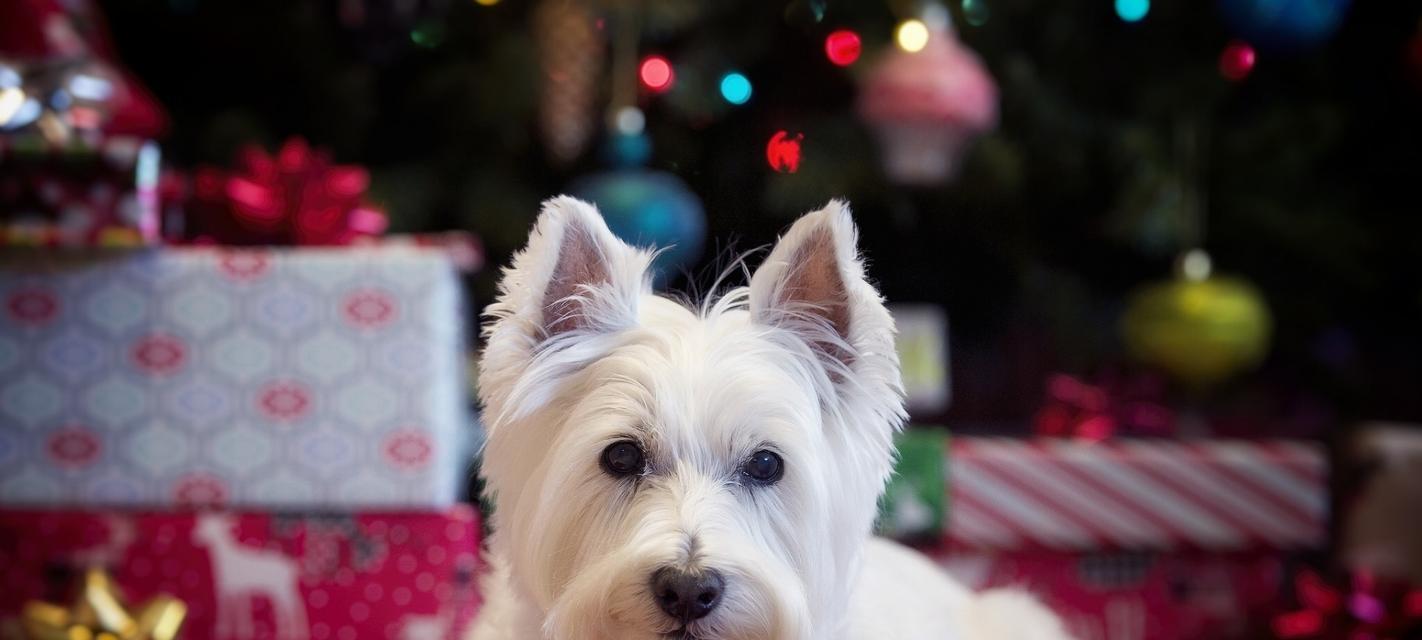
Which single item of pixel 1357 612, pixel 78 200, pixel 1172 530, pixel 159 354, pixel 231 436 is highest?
pixel 78 200

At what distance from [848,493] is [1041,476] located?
125 cm

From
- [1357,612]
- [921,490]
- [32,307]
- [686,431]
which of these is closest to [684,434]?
[686,431]

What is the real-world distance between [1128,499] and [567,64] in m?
1.59

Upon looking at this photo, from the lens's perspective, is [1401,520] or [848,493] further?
[1401,520]

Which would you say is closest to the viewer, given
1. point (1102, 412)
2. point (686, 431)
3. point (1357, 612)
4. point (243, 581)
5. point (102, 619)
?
point (686, 431)

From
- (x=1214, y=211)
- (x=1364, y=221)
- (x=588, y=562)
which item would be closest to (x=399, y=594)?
(x=588, y=562)

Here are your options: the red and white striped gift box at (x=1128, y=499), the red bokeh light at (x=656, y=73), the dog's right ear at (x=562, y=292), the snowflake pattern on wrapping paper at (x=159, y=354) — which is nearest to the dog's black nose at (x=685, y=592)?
the dog's right ear at (x=562, y=292)

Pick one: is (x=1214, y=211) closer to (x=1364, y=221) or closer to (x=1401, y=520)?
(x=1364, y=221)

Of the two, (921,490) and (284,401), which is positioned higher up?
(284,401)

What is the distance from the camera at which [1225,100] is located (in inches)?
125

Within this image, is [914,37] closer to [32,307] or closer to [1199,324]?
[1199,324]

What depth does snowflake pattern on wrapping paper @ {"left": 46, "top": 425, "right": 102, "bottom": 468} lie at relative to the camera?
1.93 m

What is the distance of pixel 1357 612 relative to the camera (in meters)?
2.25

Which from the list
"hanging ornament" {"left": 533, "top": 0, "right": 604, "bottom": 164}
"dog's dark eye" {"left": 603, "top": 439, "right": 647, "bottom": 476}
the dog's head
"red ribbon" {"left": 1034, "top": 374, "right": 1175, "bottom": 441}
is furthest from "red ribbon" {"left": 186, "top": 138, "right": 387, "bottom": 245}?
"red ribbon" {"left": 1034, "top": 374, "right": 1175, "bottom": 441}
